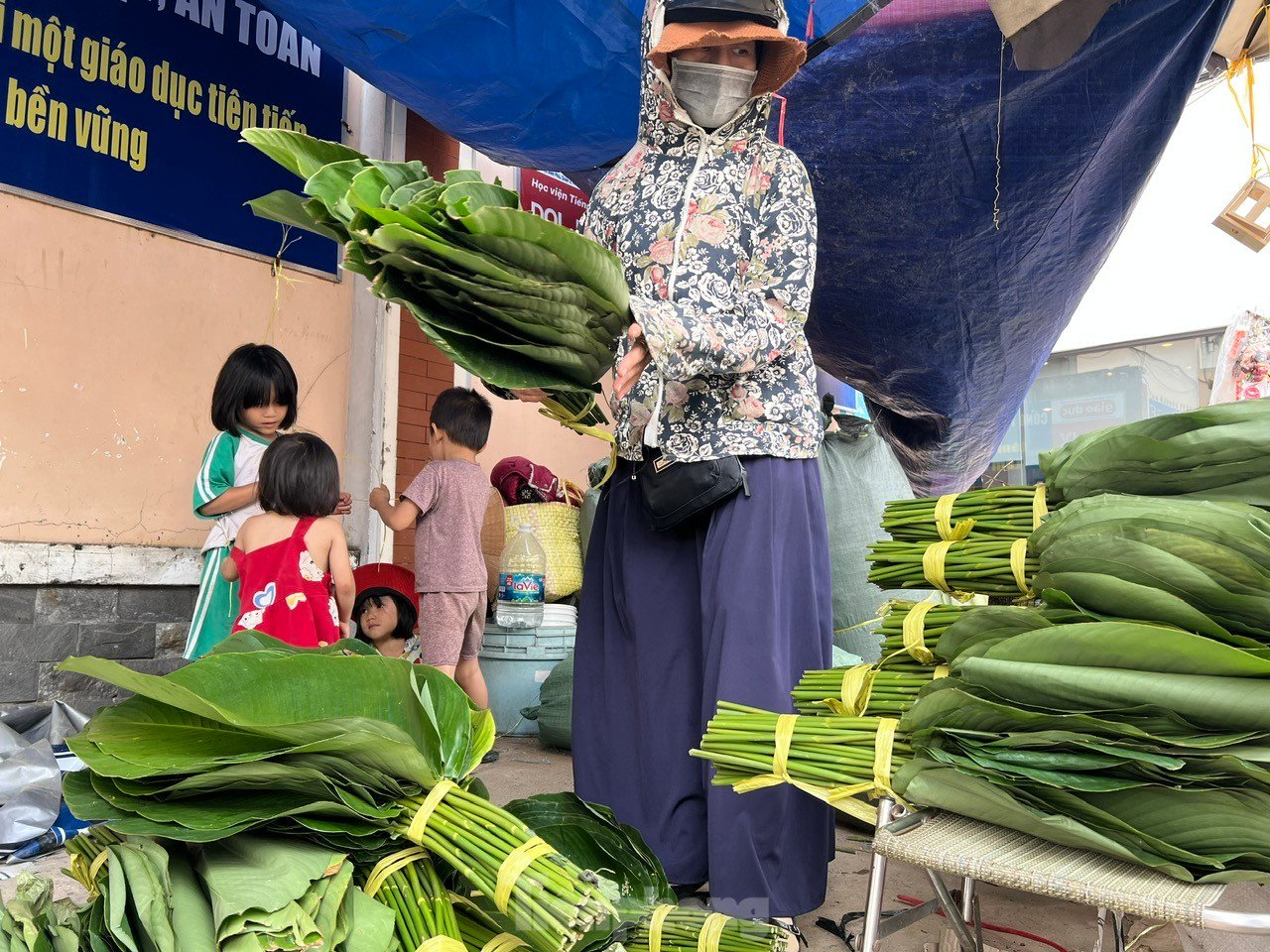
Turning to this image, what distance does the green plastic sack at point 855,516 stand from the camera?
13.1 feet

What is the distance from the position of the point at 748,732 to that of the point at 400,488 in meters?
3.49

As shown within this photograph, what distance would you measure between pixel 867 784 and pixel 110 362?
3285 millimetres

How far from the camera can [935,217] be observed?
329 centimetres

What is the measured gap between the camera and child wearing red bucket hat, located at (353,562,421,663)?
418cm

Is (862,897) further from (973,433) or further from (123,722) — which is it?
(973,433)

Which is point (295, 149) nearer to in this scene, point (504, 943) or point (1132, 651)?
point (504, 943)

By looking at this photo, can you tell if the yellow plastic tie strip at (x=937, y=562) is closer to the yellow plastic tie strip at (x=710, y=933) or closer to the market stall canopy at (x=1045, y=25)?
the yellow plastic tie strip at (x=710, y=933)

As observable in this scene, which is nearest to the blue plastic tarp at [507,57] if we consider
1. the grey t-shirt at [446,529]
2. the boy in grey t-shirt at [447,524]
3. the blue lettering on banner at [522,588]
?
the boy in grey t-shirt at [447,524]

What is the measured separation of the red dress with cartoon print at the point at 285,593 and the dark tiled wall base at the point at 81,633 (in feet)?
2.71

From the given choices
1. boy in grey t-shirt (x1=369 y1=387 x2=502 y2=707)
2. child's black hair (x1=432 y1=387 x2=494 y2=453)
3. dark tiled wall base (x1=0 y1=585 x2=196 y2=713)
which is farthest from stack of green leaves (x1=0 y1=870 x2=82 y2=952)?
child's black hair (x1=432 y1=387 x2=494 y2=453)

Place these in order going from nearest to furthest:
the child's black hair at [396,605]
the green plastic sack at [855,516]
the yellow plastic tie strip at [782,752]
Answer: the yellow plastic tie strip at [782,752], the green plastic sack at [855,516], the child's black hair at [396,605]

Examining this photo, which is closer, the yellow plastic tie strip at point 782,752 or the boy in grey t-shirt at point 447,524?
the yellow plastic tie strip at point 782,752

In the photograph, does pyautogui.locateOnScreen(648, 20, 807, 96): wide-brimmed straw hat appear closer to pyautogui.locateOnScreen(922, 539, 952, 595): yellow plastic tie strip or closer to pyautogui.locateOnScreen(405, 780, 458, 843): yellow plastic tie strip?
pyautogui.locateOnScreen(922, 539, 952, 595): yellow plastic tie strip

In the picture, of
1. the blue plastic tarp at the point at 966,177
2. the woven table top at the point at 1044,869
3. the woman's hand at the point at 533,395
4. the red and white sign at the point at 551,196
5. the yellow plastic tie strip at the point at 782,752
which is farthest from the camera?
the red and white sign at the point at 551,196
